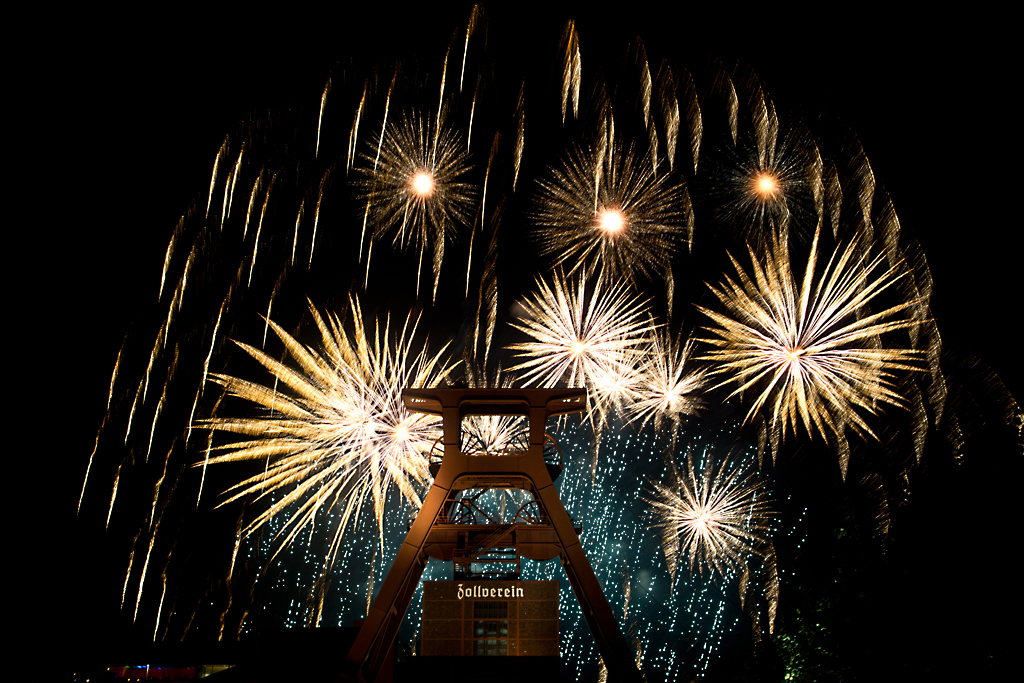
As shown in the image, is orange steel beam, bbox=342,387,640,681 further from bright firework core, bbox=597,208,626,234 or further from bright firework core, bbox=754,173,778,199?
bright firework core, bbox=754,173,778,199

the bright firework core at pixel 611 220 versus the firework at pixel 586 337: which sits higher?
the bright firework core at pixel 611 220

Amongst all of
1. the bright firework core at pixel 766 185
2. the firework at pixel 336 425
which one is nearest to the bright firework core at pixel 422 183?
the firework at pixel 336 425

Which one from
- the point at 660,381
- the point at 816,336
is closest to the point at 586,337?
the point at 660,381

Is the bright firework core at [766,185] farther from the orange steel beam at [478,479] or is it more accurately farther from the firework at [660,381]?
the orange steel beam at [478,479]

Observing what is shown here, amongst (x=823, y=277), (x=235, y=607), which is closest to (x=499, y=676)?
(x=823, y=277)

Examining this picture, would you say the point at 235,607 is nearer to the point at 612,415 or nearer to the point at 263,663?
the point at 612,415

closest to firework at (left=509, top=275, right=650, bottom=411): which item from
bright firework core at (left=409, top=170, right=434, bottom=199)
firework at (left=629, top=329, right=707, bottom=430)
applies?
firework at (left=629, top=329, right=707, bottom=430)
